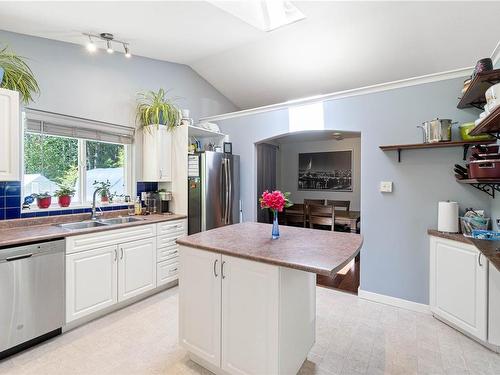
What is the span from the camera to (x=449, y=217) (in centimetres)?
247

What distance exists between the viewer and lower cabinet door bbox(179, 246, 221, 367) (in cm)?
173

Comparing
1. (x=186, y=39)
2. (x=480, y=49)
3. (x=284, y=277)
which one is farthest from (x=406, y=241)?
(x=186, y=39)

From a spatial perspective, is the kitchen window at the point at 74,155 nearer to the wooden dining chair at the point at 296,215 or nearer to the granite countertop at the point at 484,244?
the wooden dining chair at the point at 296,215

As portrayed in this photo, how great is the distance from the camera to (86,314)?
8.00ft

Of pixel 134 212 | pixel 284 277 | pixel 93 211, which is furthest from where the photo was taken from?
pixel 134 212

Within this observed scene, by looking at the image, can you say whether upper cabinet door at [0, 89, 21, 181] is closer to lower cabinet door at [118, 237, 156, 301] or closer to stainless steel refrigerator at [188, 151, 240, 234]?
lower cabinet door at [118, 237, 156, 301]

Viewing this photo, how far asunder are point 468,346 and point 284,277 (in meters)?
1.84

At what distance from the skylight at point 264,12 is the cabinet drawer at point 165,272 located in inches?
112

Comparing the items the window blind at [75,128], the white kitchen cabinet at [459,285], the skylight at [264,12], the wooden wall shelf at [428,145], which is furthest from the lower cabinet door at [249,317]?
the window blind at [75,128]

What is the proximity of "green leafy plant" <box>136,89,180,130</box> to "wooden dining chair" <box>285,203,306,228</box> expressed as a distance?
2480mm

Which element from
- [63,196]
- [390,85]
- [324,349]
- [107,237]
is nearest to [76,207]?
[63,196]

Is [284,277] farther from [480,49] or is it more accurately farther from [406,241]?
[480,49]

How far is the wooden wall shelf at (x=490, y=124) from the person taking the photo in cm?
152

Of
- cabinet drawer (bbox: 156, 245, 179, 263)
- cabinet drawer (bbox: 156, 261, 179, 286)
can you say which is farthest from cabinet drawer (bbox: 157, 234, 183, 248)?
cabinet drawer (bbox: 156, 261, 179, 286)
